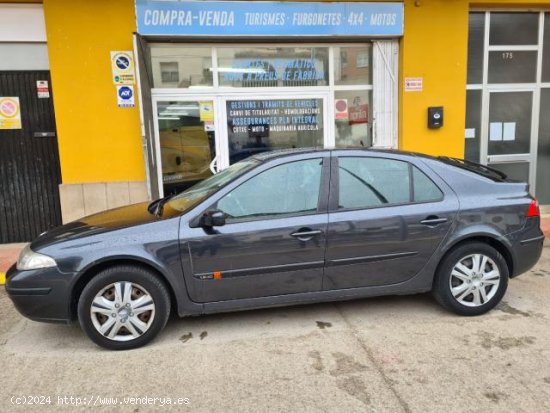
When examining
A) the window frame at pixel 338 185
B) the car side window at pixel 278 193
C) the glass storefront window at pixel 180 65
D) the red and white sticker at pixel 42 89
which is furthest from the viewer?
the glass storefront window at pixel 180 65

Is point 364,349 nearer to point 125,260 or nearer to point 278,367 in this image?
point 278,367

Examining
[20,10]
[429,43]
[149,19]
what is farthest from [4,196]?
[429,43]

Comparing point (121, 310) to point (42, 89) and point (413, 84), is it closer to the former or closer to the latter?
point (42, 89)

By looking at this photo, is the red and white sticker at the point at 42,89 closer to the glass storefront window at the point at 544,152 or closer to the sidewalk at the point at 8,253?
the sidewalk at the point at 8,253

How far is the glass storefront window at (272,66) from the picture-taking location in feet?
23.4

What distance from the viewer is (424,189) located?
393 centimetres

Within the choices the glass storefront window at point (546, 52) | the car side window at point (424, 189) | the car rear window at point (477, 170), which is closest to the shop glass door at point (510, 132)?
the glass storefront window at point (546, 52)

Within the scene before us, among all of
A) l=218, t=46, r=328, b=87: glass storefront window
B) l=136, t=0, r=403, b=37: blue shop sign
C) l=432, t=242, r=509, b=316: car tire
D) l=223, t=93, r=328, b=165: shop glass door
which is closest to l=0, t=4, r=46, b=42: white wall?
l=136, t=0, r=403, b=37: blue shop sign

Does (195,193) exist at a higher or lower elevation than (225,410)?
higher

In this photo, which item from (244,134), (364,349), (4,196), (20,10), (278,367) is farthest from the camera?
(244,134)

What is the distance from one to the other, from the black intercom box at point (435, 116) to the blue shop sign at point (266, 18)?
4.06 ft

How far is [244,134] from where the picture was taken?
7.35m

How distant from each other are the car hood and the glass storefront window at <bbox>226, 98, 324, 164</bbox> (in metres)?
3.38

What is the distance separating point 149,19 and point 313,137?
2991 mm
